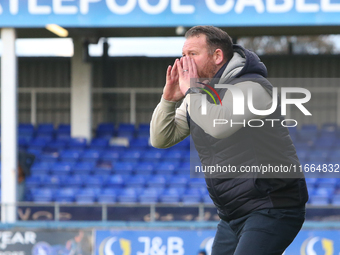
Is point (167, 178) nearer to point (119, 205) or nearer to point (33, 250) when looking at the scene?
point (119, 205)

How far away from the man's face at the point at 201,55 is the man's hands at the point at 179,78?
7cm

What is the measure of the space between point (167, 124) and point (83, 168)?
338 inches

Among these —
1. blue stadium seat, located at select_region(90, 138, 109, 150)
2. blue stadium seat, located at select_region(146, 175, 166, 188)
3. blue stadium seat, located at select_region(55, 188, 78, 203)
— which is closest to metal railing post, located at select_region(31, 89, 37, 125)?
blue stadium seat, located at select_region(90, 138, 109, 150)

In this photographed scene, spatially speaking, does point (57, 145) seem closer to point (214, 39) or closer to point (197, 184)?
point (197, 184)

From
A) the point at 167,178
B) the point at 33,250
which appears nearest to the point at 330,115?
the point at 167,178

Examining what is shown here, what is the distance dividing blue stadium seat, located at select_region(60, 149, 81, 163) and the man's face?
926 centimetres

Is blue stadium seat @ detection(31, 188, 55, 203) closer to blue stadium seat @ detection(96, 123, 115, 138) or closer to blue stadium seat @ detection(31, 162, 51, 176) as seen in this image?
blue stadium seat @ detection(31, 162, 51, 176)

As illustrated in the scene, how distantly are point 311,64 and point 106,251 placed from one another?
10246mm

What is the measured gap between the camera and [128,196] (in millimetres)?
9336

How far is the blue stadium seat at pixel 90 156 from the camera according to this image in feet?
37.2

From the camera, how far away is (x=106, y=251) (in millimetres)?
7262

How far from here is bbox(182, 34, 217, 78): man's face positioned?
95.8 inches

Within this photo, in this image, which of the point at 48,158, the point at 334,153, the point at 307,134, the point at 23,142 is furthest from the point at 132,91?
the point at 334,153

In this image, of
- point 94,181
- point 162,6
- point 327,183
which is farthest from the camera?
point 94,181
